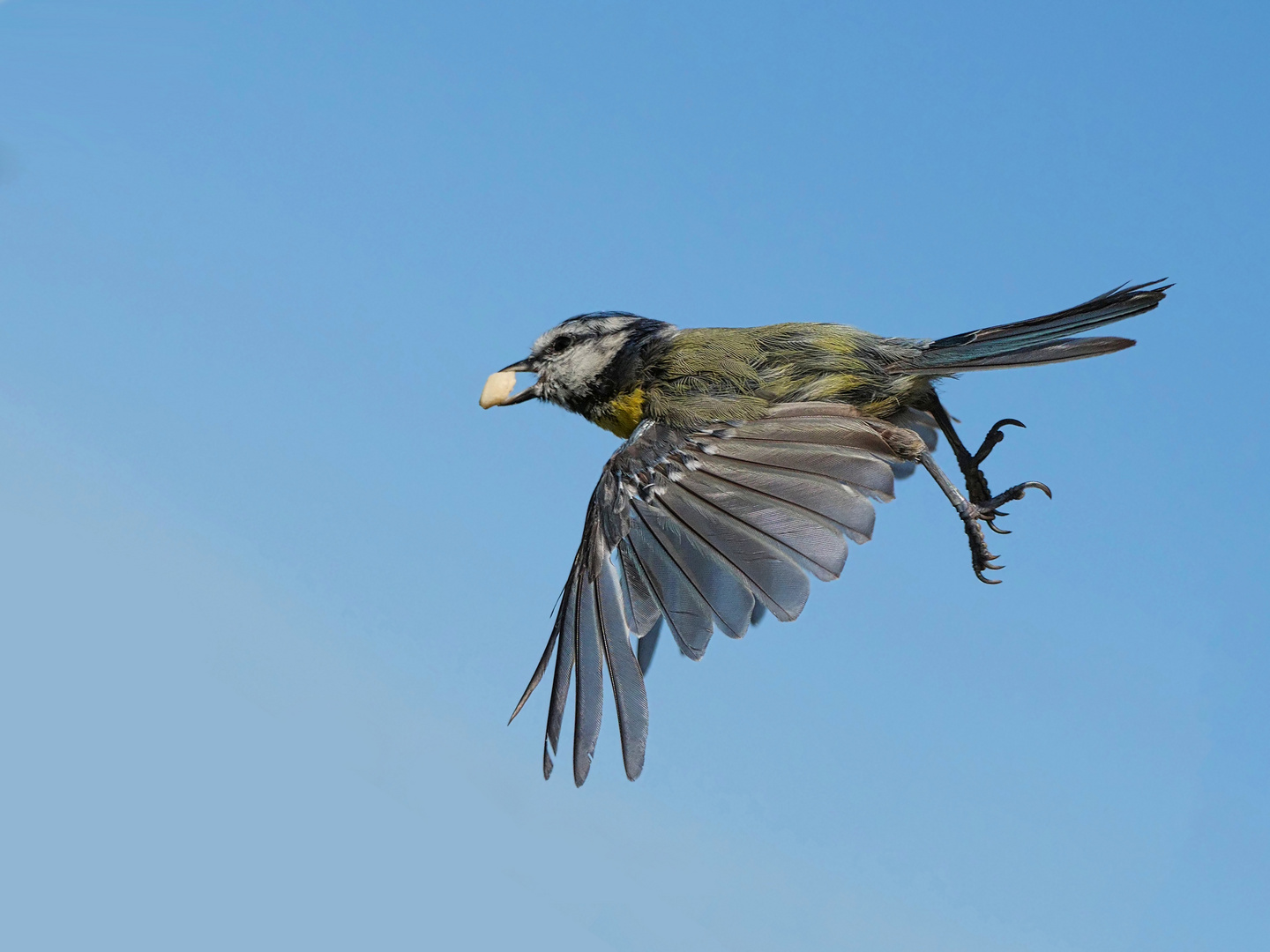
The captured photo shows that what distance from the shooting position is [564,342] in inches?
101

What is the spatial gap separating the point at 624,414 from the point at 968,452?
752mm

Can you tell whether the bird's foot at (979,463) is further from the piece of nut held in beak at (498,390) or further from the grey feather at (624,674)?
the piece of nut held in beak at (498,390)

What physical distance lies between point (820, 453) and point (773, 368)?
318 mm

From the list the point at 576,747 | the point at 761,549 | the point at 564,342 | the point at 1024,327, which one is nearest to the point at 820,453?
the point at 761,549

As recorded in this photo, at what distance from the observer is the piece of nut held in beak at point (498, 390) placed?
103 inches

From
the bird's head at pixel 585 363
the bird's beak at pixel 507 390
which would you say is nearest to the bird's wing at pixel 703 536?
the bird's head at pixel 585 363

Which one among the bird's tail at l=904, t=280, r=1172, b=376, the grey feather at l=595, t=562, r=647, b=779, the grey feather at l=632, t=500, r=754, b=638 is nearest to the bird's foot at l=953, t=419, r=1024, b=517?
the bird's tail at l=904, t=280, r=1172, b=376

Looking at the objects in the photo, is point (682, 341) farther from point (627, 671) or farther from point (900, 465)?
point (627, 671)

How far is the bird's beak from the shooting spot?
2.59 m

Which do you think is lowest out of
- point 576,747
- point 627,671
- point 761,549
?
point 576,747

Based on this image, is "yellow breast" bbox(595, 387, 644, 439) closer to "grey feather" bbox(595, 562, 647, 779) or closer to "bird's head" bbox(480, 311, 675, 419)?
"bird's head" bbox(480, 311, 675, 419)

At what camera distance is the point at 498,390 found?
2.62 metres

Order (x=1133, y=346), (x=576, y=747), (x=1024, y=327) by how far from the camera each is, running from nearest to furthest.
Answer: (x=576, y=747) < (x=1133, y=346) < (x=1024, y=327)

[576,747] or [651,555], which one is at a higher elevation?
[651,555]
